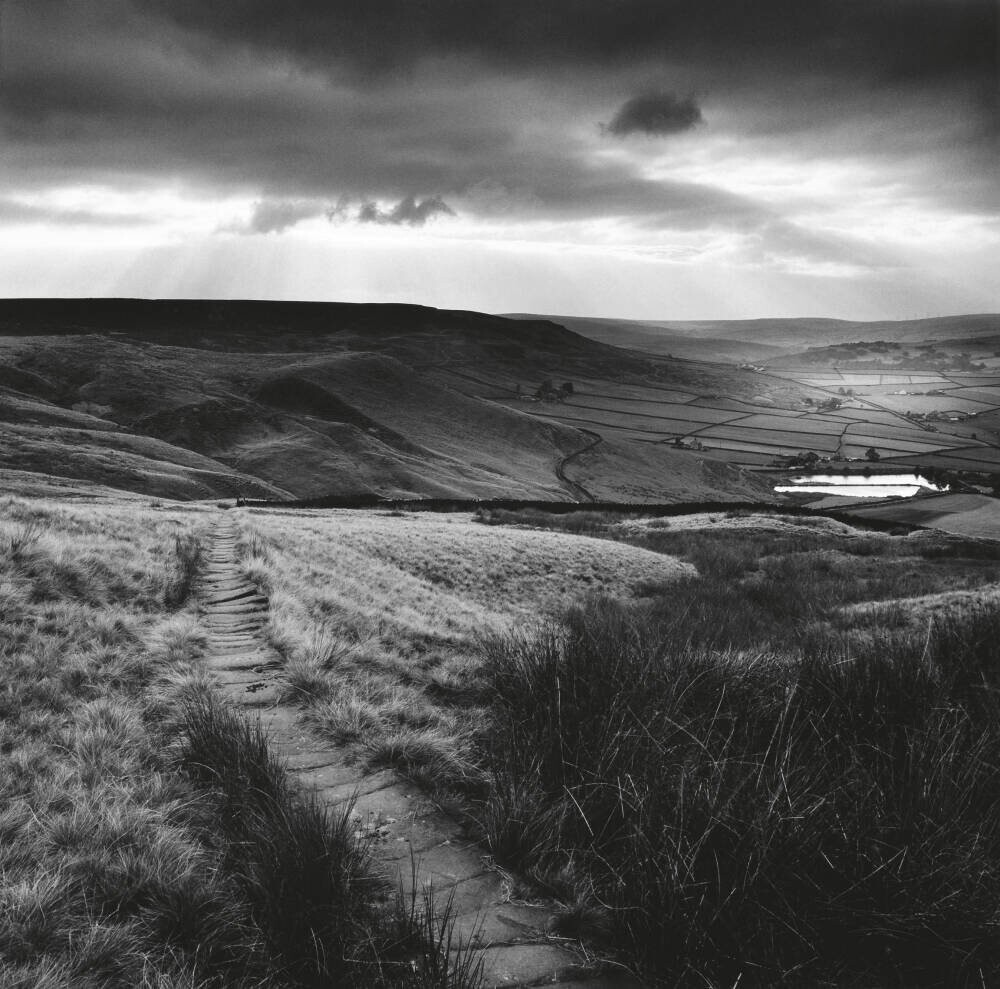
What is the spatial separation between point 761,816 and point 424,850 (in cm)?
208

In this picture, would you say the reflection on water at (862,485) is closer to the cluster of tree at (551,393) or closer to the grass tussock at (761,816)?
the cluster of tree at (551,393)

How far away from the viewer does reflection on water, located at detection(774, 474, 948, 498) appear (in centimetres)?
10650

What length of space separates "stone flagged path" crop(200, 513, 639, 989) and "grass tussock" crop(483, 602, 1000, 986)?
206mm

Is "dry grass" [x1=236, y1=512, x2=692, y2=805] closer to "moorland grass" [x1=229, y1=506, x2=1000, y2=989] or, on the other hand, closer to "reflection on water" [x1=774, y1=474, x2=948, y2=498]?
"moorland grass" [x1=229, y1=506, x2=1000, y2=989]

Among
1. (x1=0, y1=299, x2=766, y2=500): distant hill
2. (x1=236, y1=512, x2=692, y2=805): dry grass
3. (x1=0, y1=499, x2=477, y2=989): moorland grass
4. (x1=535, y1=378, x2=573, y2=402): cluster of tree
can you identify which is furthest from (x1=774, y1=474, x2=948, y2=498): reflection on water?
(x1=0, y1=499, x2=477, y2=989): moorland grass

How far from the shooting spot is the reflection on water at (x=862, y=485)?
349ft

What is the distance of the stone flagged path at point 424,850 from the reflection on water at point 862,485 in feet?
365

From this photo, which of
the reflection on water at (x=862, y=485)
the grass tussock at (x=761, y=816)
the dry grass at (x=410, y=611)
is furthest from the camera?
the reflection on water at (x=862, y=485)

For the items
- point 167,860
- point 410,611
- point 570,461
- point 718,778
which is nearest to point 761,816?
point 718,778

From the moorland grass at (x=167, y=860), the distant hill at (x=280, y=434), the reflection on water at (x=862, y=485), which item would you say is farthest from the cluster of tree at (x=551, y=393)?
the moorland grass at (x=167, y=860)

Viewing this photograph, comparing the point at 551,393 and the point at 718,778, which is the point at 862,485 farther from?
the point at 718,778

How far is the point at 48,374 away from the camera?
11669cm

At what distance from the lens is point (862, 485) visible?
113 metres

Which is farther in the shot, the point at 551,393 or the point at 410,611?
the point at 551,393
